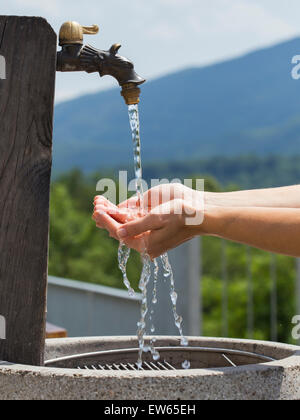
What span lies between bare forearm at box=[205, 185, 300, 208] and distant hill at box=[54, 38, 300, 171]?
45.7 metres

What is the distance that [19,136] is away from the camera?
1254 millimetres

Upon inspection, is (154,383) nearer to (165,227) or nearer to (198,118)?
(165,227)

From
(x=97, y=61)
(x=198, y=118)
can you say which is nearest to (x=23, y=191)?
(x=97, y=61)

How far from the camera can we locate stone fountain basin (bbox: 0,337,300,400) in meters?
1.02

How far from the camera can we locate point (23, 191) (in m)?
1.25

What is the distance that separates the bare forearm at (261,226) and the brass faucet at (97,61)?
1.27ft

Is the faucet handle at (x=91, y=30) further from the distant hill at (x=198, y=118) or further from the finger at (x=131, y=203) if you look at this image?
the distant hill at (x=198, y=118)

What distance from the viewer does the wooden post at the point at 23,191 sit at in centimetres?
124

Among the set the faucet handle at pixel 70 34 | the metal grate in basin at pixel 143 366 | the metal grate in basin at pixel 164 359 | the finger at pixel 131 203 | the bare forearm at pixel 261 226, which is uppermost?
the faucet handle at pixel 70 34

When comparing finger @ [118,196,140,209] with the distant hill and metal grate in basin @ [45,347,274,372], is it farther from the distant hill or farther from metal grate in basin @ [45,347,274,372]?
the distant hill

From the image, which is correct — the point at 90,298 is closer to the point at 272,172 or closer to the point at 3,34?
the point at 3,34

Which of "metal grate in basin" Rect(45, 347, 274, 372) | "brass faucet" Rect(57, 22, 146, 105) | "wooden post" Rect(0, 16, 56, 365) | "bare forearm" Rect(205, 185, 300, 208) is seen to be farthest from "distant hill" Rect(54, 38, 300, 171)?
"wooden post" Rect(0, 16, 56, 365)

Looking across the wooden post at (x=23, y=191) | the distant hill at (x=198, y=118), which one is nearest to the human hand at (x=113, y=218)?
the wooden post at (x=23, y=191)

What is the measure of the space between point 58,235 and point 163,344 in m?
30.6
